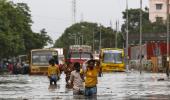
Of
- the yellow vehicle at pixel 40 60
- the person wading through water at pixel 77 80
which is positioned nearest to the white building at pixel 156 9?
the yellow vehicle at pixel 40 60

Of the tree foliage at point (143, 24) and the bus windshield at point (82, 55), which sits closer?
the bus windshield at point (82, 55)

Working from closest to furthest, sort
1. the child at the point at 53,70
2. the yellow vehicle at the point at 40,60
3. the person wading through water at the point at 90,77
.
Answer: the person wading through water at the point at 90,77 < the child at the point at 53,70 < the yellow vehicle at the point at 40,60

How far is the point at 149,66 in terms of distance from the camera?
3595 inches

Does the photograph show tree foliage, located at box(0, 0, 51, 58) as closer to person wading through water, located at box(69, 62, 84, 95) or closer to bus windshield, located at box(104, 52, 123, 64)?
bus windshield, located at box(104, 52, 123, 64)

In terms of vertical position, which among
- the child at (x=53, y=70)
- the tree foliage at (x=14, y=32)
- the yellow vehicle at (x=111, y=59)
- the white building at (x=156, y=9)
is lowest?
the yellow vehicle at (x=111, y=59)

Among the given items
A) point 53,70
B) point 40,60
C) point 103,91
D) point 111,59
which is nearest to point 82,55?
point 111,59

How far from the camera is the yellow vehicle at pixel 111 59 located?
78.9m

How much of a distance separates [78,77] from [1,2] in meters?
71.1

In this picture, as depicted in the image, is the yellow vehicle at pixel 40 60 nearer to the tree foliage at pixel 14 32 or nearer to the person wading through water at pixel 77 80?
the tree foliage at pixel 14 32

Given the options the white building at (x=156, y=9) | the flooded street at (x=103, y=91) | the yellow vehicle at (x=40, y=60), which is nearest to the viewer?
the flooded street at (x=103, y=91)

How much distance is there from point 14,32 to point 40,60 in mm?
42027

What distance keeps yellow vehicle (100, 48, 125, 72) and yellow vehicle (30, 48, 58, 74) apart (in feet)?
54.2

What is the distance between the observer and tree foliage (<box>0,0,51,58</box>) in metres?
92.3

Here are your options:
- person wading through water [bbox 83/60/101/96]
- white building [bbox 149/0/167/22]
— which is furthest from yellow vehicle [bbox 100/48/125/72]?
white building [bbox 149/0/167/22]
